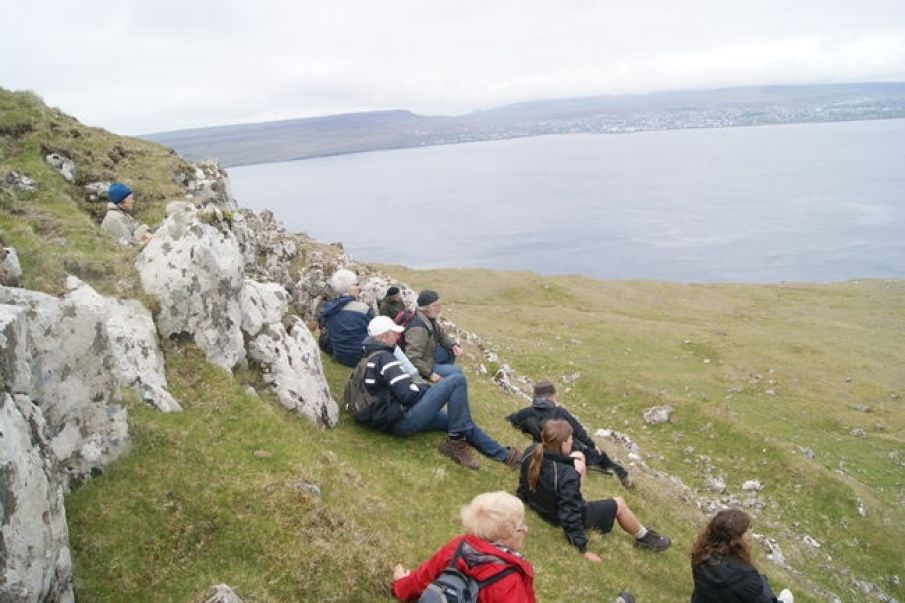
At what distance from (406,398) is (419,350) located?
254 cm

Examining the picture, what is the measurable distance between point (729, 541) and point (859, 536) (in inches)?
849

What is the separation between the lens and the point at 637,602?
13.1 meters

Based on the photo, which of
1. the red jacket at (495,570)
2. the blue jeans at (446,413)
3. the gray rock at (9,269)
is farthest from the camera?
the blue jeans at (446,413)

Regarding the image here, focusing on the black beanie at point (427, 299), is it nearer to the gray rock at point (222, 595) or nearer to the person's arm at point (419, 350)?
the person's arm at point (419, 350)

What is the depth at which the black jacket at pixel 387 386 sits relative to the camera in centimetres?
1538

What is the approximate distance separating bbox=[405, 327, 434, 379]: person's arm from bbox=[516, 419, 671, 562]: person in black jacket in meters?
4.20

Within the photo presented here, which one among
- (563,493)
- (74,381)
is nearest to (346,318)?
(563,493)

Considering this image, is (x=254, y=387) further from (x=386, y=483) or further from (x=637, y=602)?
(x=637, y=602)

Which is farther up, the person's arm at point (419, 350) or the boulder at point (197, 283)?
the boulder at point (197, 283)

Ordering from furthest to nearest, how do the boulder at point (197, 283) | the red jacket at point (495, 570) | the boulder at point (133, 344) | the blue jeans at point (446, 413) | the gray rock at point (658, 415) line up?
the gray rock at point (658, 415)
the blue jeans at point (446, 413)
the boulder at point (197, 283)
the boulder at point (133, 344)
the red jacket at point (495, 570)

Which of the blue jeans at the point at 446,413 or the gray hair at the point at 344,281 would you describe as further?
the gray hair at the point at 344,281

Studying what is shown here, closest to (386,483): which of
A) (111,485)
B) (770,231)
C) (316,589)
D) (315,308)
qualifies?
(316,589)

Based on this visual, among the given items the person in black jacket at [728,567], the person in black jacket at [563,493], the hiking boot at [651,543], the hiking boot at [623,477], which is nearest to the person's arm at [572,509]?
the person in black jacket at [563,493]

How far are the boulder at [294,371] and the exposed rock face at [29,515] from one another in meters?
7.52
